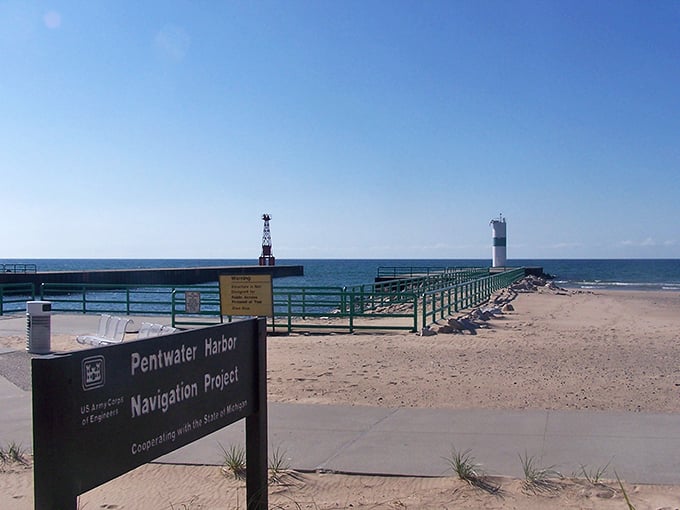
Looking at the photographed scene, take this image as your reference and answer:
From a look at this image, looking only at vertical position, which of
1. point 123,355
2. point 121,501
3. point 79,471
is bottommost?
point 121,501

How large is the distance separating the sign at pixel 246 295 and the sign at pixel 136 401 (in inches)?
233

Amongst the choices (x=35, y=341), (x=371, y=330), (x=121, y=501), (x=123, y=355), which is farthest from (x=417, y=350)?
(x=123, y=355)

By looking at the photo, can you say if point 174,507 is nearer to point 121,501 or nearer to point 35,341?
point 121,501

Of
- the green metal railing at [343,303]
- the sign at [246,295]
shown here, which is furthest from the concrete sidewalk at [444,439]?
the green metal railing at [343,303]

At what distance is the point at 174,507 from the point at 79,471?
6.80 ft

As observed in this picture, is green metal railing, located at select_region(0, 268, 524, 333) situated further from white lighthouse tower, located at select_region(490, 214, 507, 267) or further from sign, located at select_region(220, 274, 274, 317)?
white lighthouse tower, located at select_region(490, 214, 507, 267)

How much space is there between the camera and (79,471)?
138 inches

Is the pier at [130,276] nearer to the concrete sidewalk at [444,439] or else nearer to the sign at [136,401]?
the concrete sidewalk at [444,439]

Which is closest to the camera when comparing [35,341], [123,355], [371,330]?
[123,355]

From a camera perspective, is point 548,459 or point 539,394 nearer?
point 548,459

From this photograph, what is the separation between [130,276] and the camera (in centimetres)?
7488

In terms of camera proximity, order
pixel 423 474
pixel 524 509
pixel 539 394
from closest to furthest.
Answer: pixel 524 509 → pixel 423 474 → pixel 539 394

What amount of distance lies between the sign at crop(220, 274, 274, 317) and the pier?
1740 inches

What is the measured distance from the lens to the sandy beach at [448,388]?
5508mm
